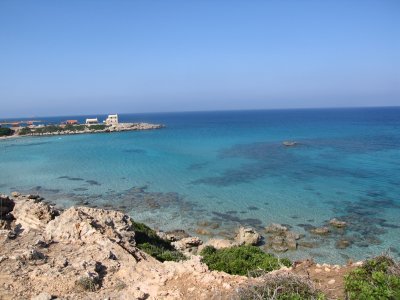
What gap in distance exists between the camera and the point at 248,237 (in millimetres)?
22562

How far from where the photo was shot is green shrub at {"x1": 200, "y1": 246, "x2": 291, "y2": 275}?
12781 millimetres

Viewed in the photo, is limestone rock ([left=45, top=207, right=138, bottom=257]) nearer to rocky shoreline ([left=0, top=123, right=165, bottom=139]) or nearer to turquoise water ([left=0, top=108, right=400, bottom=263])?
turquoise water ([left=0, top=108, right=400, bottom=263])

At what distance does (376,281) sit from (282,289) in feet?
7.52

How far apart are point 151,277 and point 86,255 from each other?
2.81 m

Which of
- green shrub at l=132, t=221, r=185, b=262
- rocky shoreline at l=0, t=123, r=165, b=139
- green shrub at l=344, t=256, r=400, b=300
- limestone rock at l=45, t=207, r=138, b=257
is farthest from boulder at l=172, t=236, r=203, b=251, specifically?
rocky shoreline at l=0, t=123, r=165, b=139

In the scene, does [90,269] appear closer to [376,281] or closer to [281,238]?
[376,281]

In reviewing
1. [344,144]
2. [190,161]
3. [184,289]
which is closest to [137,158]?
[190,161]

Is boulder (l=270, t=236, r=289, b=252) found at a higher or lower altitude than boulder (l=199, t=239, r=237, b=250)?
lower

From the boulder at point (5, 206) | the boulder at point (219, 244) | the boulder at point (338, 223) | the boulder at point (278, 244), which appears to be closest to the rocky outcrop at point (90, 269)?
the boulder at point (5, 206)

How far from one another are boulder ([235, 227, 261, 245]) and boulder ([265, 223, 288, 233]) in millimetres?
1563

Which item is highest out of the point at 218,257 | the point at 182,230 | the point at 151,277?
the point at 151,277

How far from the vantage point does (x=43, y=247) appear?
38.7ft

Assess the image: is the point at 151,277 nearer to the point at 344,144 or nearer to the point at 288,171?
the point at 288,171

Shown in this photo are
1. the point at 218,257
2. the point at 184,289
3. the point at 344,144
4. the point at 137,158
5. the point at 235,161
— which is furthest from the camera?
the point at 344,144
